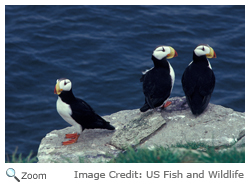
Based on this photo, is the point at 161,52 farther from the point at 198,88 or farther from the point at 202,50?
the point at 198,88

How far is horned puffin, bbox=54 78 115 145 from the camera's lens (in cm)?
664

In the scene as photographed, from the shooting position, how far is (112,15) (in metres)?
14.2

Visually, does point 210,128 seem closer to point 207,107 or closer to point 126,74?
point 207,107

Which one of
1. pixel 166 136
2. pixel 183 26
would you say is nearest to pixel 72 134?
pixel 166 136

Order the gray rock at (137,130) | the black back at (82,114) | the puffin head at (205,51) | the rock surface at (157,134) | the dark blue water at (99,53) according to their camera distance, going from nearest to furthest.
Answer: the rock surface at (157,134), the gray rock at (137,130), the black back at (82,114), the puffin head at (205,51), the dark blue water at (99,53)

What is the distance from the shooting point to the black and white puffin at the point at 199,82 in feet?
22.4

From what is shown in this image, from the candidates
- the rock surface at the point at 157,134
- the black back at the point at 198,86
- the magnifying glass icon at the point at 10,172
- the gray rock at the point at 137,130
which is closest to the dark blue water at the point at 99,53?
the rock surface at the point at 157,134

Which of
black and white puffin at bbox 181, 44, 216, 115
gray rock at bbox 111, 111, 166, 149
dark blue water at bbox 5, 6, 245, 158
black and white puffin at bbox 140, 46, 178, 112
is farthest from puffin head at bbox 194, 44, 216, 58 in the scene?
dark blue water at bbox 5, 6, 245, 158

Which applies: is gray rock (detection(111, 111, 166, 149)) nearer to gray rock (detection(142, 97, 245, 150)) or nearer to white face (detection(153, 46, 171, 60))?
gray rock (detection(142, 97, 245, 150))

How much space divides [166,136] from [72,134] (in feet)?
5.76

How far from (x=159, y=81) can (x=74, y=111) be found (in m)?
1.51

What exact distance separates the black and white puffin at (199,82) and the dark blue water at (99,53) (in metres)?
4.15

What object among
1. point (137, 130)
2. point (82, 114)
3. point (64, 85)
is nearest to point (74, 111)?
point (82, 114)

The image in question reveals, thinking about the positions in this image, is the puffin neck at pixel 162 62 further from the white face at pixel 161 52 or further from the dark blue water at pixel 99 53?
the dark blue water at pixel 99 53
